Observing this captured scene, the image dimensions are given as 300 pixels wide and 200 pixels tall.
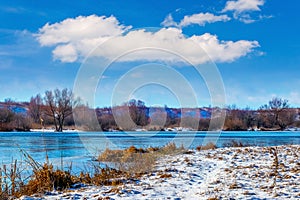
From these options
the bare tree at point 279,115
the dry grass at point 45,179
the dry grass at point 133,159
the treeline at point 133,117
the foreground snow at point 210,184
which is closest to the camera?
the foreground snow at point 210,184

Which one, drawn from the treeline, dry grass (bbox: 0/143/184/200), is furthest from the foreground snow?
the treeline

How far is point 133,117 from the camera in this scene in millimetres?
28875

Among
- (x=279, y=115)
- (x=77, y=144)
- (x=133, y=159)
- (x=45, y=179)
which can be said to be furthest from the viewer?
(x=279, y=115)

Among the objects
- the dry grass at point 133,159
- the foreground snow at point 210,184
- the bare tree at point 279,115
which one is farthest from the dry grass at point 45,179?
the bare tree at point 279,115

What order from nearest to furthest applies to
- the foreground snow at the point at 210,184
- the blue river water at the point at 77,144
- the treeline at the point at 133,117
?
the foreground snow at the point at 210,184
the blue river water at the point at 77,144
the treeline at the point at 133,117

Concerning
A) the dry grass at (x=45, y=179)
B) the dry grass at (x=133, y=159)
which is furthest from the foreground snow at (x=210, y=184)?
the dry grass at (x=133, y=159)

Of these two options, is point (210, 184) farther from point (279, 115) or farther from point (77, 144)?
point (279, 115)

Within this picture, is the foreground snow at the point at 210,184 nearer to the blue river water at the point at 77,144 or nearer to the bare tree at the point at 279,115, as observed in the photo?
the blue river water at the point at 77,144

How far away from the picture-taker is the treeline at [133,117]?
1109 inches

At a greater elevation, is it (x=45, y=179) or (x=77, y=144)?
(x=45, y=179)

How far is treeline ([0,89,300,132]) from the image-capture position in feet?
92.4

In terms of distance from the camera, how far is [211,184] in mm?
7590

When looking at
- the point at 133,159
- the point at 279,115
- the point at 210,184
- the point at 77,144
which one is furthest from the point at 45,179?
the point at 279,115

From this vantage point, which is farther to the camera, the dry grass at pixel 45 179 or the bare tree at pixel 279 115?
the bare tree at pixel 279 115
